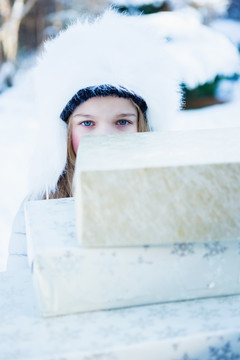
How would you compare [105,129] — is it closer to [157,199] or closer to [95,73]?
[95,73]

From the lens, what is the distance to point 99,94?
4.19 ft

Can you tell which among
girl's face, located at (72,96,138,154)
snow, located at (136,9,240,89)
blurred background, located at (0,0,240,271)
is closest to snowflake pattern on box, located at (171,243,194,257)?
girl's face, located at (72,96,138,154)

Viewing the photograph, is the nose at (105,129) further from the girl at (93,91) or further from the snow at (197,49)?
the snow at (197,49)

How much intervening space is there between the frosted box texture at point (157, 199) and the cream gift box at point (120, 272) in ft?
0.09

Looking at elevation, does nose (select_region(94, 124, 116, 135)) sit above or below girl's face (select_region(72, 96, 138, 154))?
below

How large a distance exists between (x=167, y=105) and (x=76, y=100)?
278mm

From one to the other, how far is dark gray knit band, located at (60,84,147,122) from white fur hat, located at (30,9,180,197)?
13mm

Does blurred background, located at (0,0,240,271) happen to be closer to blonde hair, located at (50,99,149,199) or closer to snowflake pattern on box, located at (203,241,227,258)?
blonde hair, located at (50,99,149,199)

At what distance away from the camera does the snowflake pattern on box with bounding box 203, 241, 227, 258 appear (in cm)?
62

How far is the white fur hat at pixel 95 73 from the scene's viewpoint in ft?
4.09

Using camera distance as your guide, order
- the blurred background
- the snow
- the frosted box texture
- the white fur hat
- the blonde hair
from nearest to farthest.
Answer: the frosted box texture
the white fur hat
the blonde hair
the blurred background
the snow

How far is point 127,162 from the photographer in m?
0.57

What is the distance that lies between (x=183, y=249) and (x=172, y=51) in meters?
4.66

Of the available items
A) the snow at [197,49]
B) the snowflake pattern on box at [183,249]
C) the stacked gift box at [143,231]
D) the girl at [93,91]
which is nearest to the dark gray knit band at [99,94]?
the girl at [93,91]
